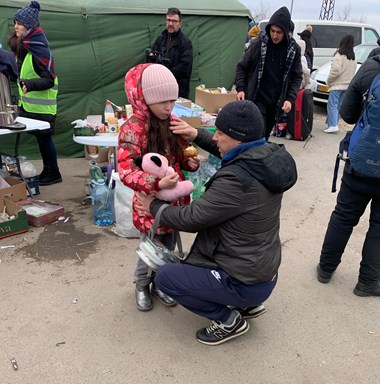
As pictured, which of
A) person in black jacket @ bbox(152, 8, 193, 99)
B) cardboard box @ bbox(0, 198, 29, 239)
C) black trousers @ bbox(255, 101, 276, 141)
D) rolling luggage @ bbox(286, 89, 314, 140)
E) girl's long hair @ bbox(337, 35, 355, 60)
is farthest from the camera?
girl's long hair @ bbox(337, 35, 355, 60)

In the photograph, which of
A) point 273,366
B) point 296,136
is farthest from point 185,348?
point 296,136

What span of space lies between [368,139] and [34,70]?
3.35 metres

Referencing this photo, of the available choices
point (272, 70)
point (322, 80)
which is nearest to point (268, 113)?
point (272, 70)

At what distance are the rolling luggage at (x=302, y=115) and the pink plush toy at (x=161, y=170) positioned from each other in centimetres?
535

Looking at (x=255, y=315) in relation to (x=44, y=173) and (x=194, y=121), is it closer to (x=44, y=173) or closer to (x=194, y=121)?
(x=194, y=121)

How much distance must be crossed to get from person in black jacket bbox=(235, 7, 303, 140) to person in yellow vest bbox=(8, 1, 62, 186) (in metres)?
2.04

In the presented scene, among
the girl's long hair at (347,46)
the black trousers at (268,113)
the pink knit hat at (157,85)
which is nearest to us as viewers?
the pink knit hat at (157,85)

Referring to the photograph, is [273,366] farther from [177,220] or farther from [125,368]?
[177,220]

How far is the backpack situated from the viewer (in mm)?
2383

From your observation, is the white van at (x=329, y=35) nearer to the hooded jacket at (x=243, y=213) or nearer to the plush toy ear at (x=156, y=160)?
the hooded jacket at (x=243, y=213)

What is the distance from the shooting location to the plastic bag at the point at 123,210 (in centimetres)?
354

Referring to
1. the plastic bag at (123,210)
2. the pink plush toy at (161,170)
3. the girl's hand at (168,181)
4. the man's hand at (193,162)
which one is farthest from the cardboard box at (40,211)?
the girl's hand at (168,181)

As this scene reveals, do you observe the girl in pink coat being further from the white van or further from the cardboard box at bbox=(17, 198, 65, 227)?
the white van

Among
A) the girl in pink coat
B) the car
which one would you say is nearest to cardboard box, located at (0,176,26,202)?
the girl in pink coat
